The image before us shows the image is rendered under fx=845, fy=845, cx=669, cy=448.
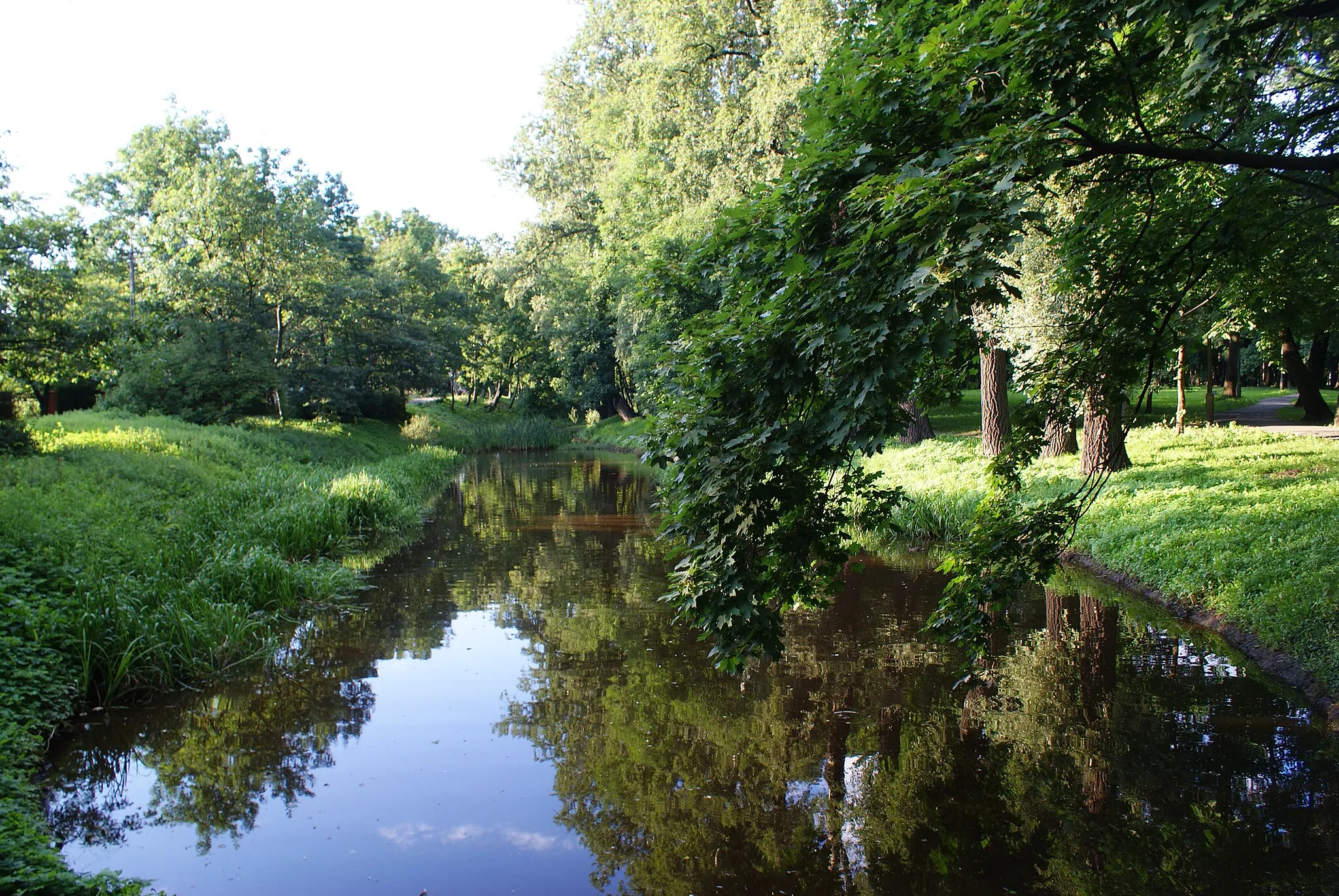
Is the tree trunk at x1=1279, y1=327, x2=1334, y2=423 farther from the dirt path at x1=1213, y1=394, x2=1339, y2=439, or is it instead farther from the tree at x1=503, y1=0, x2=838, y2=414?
the tree at x1=503, y1=0, x2=838, y2=414

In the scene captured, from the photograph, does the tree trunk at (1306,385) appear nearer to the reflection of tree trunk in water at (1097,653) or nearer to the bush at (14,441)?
the reflection of tree trunk in water at (1097,653)

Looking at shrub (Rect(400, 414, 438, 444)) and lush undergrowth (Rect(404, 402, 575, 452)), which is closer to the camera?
shrub (Rect(400, 414, 438, 444))

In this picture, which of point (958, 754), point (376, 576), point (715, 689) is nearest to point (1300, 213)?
point (958, 754)

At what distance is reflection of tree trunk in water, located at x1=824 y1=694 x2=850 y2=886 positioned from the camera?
514cm

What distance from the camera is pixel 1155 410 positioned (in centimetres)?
3111

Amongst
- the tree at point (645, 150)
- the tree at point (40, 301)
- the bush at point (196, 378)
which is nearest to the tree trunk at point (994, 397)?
the tree at point (645, 150)

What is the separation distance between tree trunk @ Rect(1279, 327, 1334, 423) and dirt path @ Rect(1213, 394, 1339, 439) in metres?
0.43

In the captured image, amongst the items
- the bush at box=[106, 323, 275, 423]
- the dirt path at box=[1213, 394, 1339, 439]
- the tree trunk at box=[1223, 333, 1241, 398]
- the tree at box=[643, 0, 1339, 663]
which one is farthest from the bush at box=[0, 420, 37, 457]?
the tree trunk at box=[1223, 333, 1241, 398]

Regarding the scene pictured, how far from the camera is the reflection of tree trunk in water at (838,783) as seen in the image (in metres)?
5.14

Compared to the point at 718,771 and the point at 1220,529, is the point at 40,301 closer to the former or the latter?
the point at 718,771

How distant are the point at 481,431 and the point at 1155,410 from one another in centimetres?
2895

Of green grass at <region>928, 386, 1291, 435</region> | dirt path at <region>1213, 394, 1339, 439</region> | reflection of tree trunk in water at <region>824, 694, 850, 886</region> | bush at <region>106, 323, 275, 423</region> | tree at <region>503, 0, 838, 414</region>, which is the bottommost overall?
reflection of tree trunk in water at <region>824, 694, 850, 886</region>

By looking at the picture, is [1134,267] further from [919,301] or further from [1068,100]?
[919,301]

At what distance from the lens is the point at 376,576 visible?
1291 cm
